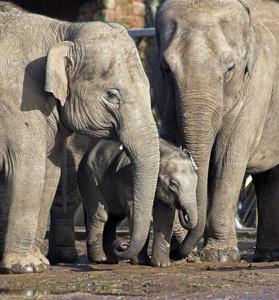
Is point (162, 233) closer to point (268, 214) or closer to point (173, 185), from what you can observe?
point (173, 185)

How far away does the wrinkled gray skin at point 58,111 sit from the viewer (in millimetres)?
6496

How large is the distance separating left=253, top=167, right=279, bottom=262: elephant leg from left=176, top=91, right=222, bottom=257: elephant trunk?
171 cm

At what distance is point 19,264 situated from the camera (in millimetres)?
6457

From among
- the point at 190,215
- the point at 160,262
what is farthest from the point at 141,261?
Result: the point at 190,215

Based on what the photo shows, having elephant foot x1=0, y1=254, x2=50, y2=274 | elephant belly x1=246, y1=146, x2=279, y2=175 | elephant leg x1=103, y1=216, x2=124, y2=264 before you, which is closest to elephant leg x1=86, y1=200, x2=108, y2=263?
elephant leg x1=103, y1=216, x2=124, y2=264

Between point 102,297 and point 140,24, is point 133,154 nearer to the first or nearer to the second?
point 102,297

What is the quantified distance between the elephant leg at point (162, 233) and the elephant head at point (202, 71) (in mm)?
162

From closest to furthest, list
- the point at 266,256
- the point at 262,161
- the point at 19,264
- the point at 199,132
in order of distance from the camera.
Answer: the point at 19,264 < the point at 199,132 < the point at 262,161 < the point at 266,256

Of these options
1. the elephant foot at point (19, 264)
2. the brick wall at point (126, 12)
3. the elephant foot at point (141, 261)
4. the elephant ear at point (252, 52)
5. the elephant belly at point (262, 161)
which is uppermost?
the brick wall at point (126, 12)

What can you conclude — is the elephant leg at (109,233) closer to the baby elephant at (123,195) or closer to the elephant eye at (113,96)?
the baby elephant at (123,195)

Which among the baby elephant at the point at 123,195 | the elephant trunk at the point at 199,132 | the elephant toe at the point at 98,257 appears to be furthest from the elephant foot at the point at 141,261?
the elephant toe at the point at 98,257

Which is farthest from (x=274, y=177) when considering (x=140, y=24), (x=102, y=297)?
(x=140, y=24)

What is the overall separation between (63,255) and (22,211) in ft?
5.08

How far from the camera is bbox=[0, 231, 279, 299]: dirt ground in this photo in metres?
5.66
